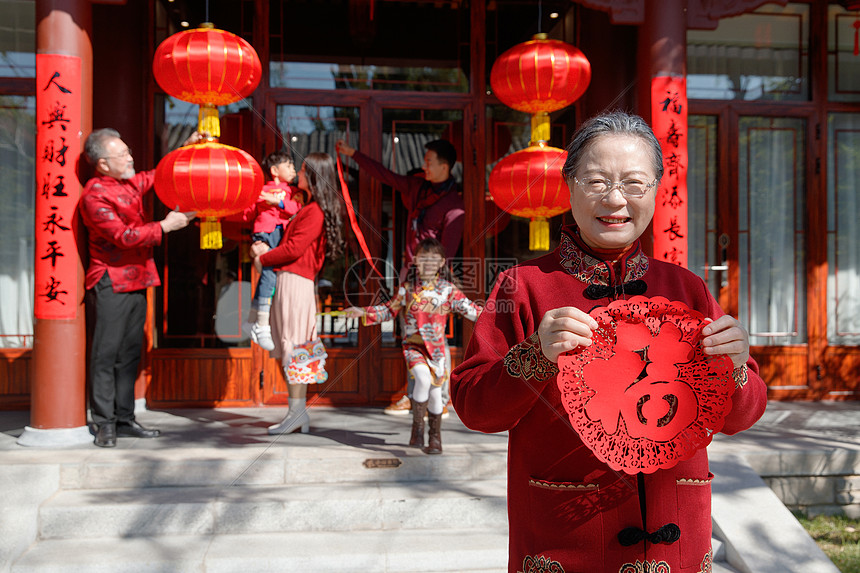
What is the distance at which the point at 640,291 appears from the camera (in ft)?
4.34

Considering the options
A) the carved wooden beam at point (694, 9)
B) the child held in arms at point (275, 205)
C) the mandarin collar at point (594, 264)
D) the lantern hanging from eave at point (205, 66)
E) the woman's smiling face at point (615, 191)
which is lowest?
the mandarin collar at point (594, 264)

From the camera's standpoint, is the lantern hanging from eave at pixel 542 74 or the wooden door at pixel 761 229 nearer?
the lantern hanging from eave at pixel 542 74

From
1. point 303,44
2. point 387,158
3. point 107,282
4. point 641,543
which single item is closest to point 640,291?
point 641,543

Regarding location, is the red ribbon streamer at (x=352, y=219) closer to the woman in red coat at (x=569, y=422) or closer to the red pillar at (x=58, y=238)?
the red pillar at (x=58, y=238)

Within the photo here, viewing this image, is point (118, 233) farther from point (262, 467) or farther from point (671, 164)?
point (671, 164)

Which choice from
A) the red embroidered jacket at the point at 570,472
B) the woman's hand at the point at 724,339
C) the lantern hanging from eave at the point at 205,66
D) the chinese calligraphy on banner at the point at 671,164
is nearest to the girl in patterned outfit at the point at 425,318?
the chinese calligraphy on banner at the point at 671,164

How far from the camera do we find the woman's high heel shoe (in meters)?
4.20

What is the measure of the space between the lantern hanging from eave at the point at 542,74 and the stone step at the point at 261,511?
7.52 ft

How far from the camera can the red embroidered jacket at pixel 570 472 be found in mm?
1309

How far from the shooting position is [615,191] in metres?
1.27

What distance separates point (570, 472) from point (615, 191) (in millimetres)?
555

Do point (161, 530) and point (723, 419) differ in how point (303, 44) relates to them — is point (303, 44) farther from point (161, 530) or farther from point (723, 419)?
point (723, 419)

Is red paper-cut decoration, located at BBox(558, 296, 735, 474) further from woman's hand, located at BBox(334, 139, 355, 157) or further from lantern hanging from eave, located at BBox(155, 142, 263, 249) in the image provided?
woman's hand, located at BBox(334, 139, 355, 157)

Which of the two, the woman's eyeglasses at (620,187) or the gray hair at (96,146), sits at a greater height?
the gray hair at (96,146)
